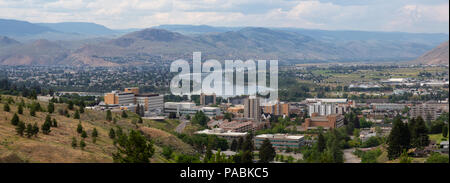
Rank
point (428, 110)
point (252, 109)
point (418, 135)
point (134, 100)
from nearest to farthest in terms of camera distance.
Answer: point (418, 135) → point (428, 110) → point (252, 109) → point (134, 100)

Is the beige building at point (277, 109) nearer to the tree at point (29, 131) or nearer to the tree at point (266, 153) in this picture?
the tree at point (266, 153)

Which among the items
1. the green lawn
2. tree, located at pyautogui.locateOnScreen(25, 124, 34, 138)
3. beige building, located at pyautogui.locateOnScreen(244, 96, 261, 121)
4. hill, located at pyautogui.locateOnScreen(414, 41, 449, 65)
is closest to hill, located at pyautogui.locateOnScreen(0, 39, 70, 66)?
hill, located at pyautogui.locateOnScreen(414, 41, 449, 65)

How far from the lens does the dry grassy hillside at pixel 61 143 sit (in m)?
15.2

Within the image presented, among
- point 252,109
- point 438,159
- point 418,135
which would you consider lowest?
point 252,109

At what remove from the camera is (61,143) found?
1770cm

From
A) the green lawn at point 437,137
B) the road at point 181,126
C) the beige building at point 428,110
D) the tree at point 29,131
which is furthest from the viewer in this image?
the beige building at point 428,110

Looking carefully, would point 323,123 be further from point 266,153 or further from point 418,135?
point 418,135

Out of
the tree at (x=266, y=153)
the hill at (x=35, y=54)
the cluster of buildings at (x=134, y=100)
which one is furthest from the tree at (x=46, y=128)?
the hill at (x=35, y=54)

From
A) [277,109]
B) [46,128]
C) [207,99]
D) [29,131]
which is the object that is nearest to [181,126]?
[277,109]

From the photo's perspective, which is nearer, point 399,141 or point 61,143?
point 61,143

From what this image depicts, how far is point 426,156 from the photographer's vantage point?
63.4ft
